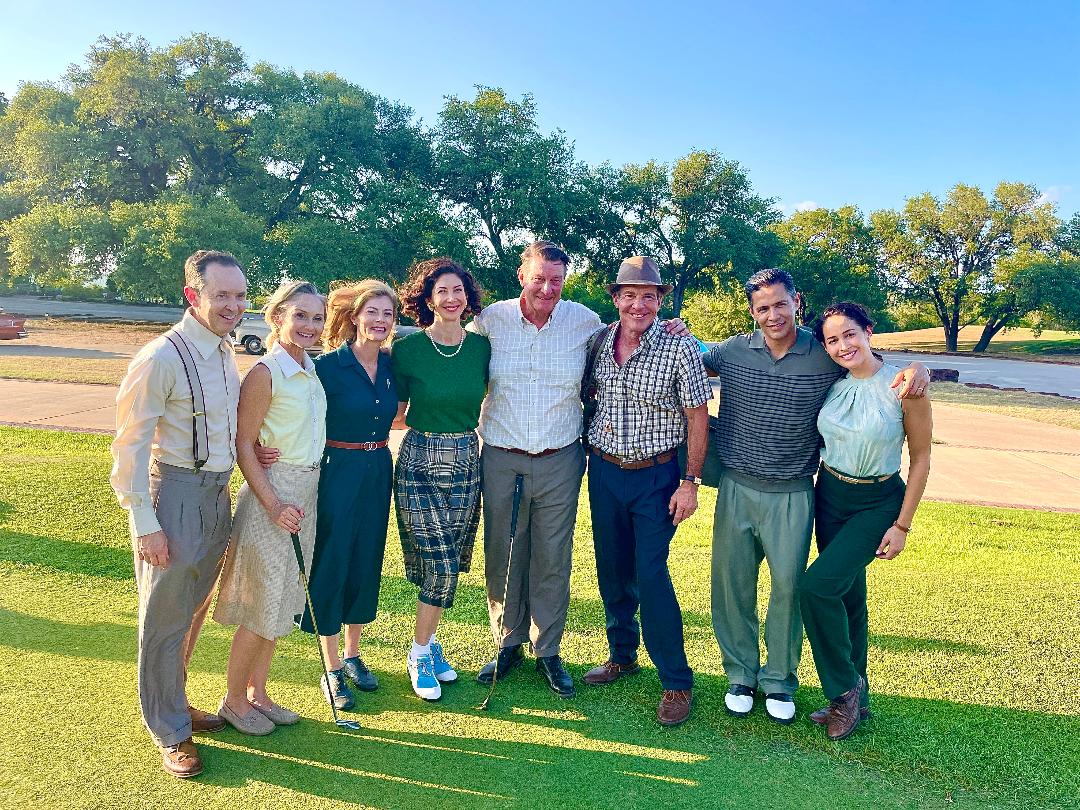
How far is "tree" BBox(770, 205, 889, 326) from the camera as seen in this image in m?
39.5

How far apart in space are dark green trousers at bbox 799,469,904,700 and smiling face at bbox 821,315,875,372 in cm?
50

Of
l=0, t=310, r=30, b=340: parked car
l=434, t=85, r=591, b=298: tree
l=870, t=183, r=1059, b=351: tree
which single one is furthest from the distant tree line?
l=870, t=183, r=1059, b=351: tree

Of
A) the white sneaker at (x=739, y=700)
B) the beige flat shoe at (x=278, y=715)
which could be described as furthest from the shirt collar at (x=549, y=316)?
the beige flat shoe at (x=278, y=715)

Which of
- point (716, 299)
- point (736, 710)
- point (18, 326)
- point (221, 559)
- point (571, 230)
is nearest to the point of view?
point (221, 559)

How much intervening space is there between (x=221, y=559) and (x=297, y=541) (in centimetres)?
30

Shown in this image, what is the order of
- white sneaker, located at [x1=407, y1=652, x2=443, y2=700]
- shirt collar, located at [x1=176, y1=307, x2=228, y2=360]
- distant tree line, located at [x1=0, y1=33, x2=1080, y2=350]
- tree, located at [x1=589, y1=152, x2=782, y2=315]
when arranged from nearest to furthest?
shirt collar, located at [x1=176, y1=307, x2=228, y2=360], white sneaker, located at [x1=407, y1=652, x2=443, y2=700], distant tree line, located at [x1=0, y1=33, x2=1080, y2=350], tree, located at [x1=589, y1=152, x2=782, y2=315]

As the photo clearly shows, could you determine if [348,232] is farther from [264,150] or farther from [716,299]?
[716,299]

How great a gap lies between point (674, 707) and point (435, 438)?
1.57 m

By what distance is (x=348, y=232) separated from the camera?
84.0 feet

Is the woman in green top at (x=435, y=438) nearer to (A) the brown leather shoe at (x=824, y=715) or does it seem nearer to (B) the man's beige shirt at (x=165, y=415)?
(B) the man's beige shirt at (x=165, y=415)

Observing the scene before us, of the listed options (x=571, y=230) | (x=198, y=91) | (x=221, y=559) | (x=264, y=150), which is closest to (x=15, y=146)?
(x=198, y=91)

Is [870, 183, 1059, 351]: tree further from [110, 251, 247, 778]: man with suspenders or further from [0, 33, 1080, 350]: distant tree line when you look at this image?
[110, 251, 247, 778]: man with suspenders

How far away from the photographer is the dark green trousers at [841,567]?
3.19 m

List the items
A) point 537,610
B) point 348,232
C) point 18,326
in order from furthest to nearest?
1. point 348,232
2. point 18,326
3. point 537,610
